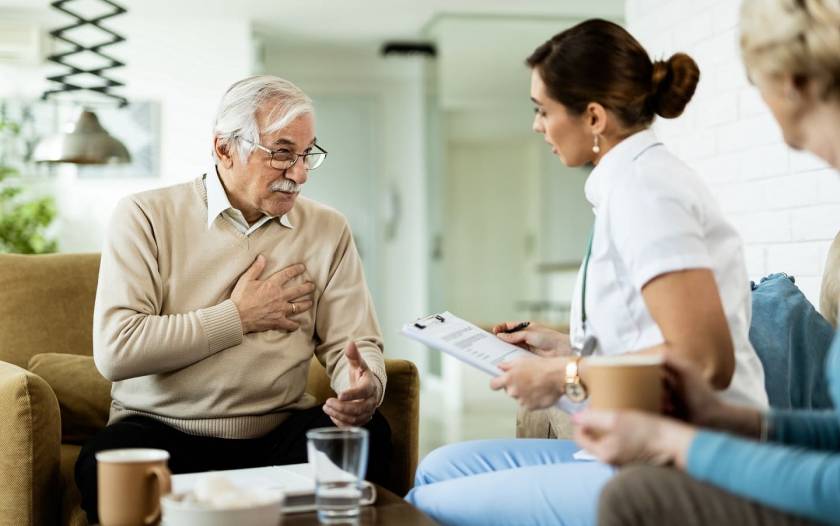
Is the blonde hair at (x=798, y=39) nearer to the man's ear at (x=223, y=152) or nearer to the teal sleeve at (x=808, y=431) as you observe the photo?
the teal sleeve at (x=808, y=431)

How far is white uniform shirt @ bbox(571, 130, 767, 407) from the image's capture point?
1.39m

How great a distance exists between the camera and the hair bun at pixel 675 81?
5.18 feet

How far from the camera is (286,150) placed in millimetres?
2203

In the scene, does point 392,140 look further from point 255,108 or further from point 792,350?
point 792,350

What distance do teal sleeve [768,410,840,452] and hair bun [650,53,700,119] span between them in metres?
0.58

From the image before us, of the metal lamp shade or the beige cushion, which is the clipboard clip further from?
the metal lamp shade

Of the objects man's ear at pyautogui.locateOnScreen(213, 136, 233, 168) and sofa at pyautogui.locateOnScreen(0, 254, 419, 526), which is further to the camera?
man's ear at pyautogui.locateOnScreen(213, 136, 233, 168)

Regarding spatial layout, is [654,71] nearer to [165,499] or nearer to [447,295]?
[165,499]

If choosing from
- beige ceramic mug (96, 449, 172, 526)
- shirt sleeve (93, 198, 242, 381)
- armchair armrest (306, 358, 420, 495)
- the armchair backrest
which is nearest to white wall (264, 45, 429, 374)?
the armchair backrest

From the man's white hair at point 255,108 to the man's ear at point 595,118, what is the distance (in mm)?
787

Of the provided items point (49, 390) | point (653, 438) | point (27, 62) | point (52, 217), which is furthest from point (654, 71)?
point (27, 62)

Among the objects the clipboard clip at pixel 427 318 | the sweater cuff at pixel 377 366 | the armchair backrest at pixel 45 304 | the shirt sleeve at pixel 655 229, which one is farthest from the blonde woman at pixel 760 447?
the armchair backrest at pixel 45 304

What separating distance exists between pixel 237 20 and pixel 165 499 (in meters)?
6.01

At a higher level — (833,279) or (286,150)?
(286,150)
